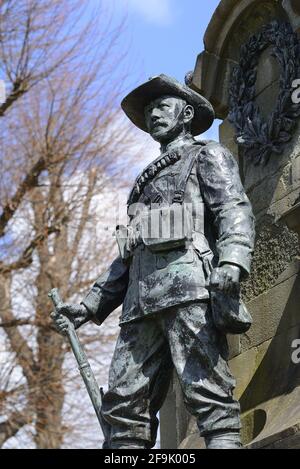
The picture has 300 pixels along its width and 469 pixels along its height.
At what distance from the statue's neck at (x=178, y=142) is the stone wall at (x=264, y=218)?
29.6 inches

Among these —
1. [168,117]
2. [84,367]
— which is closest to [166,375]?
[84,367]

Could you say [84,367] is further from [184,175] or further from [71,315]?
[184,175]

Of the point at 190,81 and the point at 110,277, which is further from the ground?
the point at 190,81

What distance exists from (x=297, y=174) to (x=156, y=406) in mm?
1986

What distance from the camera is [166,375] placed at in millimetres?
5746

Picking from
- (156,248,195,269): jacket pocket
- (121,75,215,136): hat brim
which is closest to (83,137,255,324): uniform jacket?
(156,248,195,269): jacket pocket

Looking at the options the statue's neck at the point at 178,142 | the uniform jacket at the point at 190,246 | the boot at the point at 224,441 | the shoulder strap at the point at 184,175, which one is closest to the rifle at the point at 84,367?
the uniform jacket at the point at 190,246

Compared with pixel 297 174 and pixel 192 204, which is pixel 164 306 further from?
pixel 297 174

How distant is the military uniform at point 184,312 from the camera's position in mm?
5379

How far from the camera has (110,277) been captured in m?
6.08

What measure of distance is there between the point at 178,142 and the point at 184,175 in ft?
1.12

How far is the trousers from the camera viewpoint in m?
5.33

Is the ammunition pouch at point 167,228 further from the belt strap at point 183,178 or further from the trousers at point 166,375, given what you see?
the trousers at point 166,375
